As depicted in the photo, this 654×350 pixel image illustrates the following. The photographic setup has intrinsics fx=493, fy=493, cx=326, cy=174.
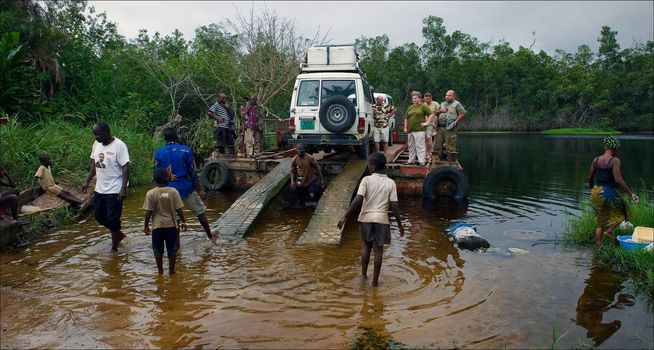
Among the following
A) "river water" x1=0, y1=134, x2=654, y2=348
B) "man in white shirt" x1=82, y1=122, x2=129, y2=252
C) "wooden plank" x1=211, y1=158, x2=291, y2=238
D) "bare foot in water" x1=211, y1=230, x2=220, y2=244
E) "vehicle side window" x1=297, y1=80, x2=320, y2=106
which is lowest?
"river water" x1=0, y1=134, x2=654, y2=348

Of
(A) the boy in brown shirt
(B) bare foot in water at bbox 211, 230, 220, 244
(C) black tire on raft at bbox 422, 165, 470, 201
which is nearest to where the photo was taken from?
(B) bare foot in water at bbox 211, 230, 220, 244

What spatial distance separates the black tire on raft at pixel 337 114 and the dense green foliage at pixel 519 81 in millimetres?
47188

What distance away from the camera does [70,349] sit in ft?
13.2

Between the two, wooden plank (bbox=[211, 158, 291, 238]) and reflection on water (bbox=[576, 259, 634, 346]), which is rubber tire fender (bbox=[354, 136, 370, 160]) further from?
reflection on water (bbox=[576, 259, 634, 346])

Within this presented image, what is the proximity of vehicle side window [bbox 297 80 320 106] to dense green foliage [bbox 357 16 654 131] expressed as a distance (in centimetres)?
4654

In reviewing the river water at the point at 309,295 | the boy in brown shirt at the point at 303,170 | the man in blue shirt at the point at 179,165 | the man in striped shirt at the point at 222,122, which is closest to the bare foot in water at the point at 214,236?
the river water at the point at 309,295

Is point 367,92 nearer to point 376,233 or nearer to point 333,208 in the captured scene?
point 333,208

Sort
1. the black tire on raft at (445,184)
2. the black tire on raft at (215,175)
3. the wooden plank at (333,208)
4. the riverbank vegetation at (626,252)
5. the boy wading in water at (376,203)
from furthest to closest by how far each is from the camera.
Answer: the black tire on raft at (215,175)
the black tire on raft at (445,184)
the wooden plank at (333,208)
the riverbank vegetation at (626,252)
the boy wading in water at (376,203)

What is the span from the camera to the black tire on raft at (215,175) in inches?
476

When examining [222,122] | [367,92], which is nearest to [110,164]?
[222,122]

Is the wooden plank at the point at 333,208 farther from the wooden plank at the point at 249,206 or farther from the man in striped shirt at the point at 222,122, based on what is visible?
the man in striped shirt at the point at 222,122

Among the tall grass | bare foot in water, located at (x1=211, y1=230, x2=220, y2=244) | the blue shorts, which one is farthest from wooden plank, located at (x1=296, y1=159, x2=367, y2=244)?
the tall grass

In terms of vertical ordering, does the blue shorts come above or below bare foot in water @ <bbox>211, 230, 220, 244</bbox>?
above

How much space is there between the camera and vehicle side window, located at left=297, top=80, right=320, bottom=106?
11.3 metres
